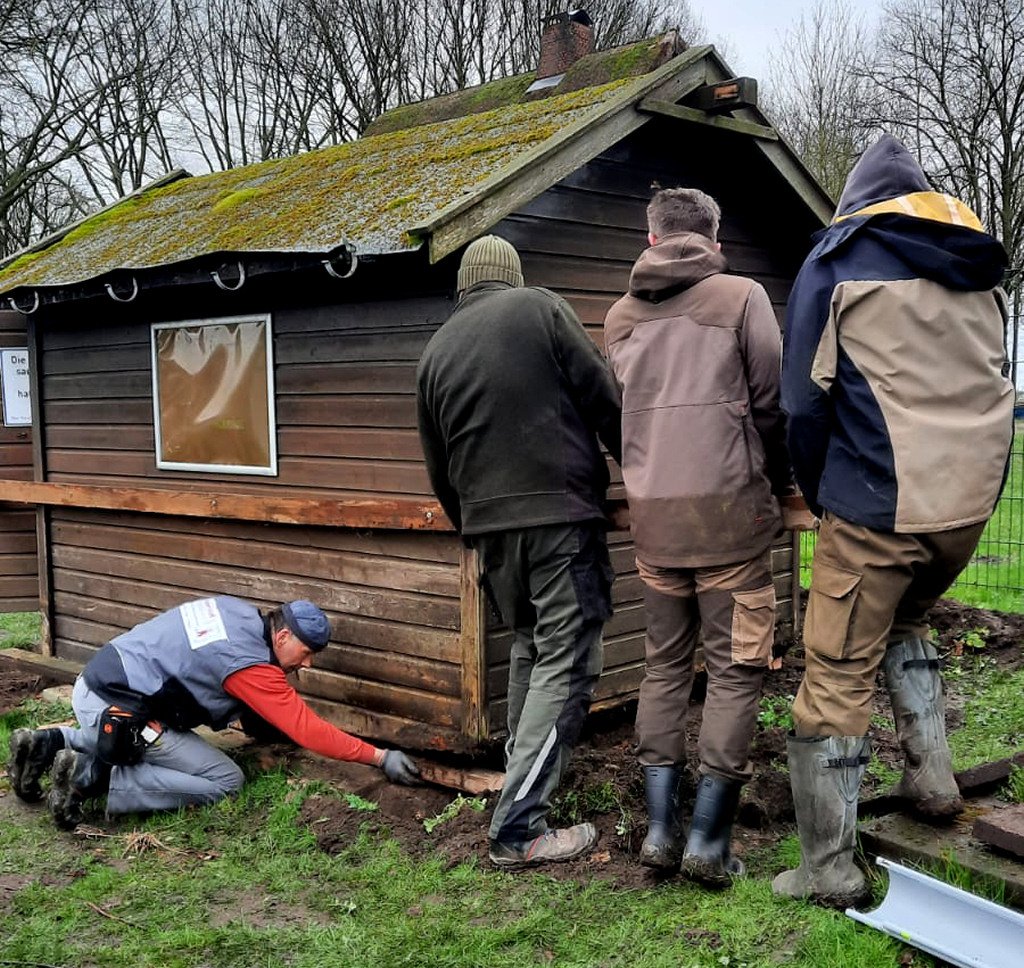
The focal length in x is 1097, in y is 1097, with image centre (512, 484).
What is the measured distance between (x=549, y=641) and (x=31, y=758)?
276cm

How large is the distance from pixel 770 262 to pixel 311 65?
71.6 feet

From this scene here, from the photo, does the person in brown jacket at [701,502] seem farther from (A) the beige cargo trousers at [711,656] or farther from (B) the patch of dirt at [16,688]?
(B) the patch of dirt at [16,688]

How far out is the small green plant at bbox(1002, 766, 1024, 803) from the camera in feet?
12.5

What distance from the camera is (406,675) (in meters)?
5.71

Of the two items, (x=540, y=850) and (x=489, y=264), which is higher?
(x=489, y=264)

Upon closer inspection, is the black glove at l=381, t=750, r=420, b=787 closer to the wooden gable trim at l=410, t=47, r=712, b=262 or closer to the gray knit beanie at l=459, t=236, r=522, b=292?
the gray knit beanie at l=459, t=236, r=522, b=292

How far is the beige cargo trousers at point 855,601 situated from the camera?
3420 mm

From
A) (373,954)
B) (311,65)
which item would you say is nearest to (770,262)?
(373,954)

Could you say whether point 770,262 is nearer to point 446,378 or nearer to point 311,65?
point 446,378

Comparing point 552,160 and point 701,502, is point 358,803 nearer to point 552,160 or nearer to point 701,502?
point 701,502

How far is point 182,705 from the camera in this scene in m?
5.09

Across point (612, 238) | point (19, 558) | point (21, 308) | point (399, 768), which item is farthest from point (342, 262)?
point (19, 558)

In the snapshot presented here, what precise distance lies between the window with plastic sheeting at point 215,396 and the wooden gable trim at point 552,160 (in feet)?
5.90

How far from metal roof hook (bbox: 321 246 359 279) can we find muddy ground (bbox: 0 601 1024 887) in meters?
2.43
